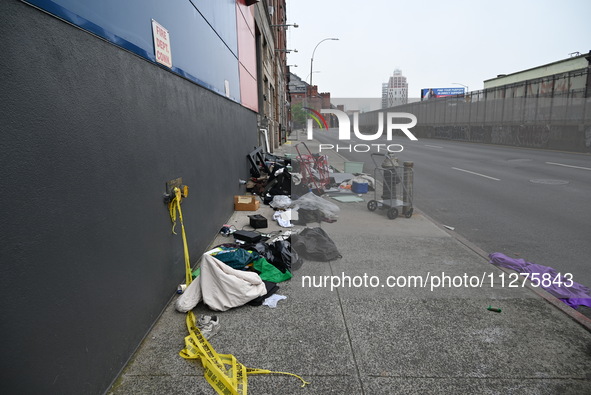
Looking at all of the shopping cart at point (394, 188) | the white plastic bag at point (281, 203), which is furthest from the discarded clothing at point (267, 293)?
the shopping cart at point (394, 188)

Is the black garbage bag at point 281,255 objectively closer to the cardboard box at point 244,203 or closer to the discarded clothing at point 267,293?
the discarded clothing at point 267,293

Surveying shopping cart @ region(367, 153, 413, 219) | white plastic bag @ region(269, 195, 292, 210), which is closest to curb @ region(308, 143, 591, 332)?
shopping cart @ region(367, 153, 413, 219)

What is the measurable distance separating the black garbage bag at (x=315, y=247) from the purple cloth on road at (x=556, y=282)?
2.25 m

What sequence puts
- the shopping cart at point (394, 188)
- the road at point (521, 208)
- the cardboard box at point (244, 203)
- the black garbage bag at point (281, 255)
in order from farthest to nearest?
the cardboard box at point (244, 203), the shopping cart at point (394, 188), the road at point (521, 208), the black garbage bag at point (281, 255)

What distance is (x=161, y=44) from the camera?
3.95 meters

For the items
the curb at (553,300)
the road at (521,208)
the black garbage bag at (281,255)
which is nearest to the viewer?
the curb at (553,300)

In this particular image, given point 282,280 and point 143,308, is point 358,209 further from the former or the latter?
point 143,308

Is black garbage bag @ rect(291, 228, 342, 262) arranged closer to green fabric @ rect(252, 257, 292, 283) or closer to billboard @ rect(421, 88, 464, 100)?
green fabric @ rect(252, 257, 292, 283)

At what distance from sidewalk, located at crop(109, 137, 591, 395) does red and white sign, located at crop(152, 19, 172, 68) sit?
2630 millimetres

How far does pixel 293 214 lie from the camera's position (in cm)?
773

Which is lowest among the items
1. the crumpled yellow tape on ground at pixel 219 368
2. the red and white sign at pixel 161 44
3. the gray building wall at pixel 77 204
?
the crumpled yellow tape on ground at pixel 219 368

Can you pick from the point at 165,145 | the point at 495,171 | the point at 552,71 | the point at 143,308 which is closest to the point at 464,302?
the point at 143,308

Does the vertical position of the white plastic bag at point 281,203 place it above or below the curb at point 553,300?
above

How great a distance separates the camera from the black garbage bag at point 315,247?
5.38 metres
